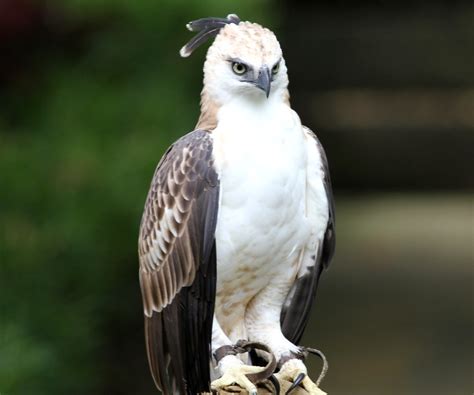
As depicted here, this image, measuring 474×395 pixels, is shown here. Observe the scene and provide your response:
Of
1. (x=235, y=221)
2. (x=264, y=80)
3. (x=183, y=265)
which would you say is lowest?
(x=183, y=265)

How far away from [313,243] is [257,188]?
24 centimetres

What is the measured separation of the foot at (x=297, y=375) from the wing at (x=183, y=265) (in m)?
0.16

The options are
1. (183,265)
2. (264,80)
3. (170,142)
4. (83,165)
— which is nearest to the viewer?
(264,80)

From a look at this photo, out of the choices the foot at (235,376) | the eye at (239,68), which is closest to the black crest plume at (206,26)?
the eye at (239,68)

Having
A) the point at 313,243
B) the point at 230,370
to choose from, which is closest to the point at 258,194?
the point at 313,243

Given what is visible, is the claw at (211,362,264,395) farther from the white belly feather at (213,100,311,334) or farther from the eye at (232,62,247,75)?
the eye at (232,62,247,75)

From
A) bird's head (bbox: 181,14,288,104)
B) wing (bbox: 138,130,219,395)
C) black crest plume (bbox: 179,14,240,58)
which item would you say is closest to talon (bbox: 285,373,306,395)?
wing (bbox: 138,130,219,395)

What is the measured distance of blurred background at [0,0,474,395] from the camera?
4.09 metres

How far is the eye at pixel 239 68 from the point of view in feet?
7.61

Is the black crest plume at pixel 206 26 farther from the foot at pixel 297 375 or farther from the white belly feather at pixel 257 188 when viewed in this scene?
the foot at pixel 297 375

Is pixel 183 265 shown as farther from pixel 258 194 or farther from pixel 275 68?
pixel 275 68

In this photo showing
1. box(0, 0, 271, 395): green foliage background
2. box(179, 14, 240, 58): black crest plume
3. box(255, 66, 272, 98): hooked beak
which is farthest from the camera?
Result: box(0, 0, 271, 395): green foliage background

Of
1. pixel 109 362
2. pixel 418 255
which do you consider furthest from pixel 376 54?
pixel 109 362

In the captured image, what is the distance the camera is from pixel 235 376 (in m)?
2.30
